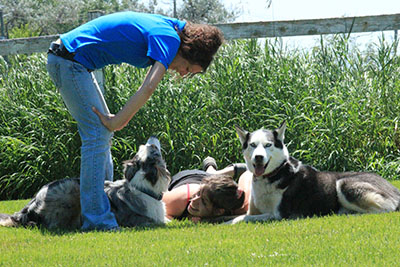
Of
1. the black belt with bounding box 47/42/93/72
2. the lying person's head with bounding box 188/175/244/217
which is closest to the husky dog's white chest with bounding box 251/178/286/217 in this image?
the lying person's head with bounding box 188/175/244/217

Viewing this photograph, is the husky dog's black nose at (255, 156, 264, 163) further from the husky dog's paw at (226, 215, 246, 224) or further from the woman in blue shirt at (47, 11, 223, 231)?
the woman in blue shirt at (47, 11, 223, 231)

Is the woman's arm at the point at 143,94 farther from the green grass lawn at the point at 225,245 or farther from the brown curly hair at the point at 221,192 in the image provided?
the brown curly hair at the point at 221,192

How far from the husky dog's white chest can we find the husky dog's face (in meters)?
0.13

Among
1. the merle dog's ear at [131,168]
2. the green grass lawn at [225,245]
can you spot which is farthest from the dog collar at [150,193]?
the green grass lawn at [225,245]

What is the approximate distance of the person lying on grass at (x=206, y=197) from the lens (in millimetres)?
5625

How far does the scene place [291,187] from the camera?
18.3 feet

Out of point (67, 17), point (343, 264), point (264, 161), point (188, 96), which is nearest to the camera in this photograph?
point (343, 264)

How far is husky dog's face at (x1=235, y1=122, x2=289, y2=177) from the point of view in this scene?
542cm

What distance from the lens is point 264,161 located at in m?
5.39

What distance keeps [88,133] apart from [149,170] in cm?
72

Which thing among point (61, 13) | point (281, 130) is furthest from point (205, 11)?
point (281, 130)

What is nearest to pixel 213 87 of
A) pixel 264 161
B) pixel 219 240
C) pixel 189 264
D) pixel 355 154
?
pixel 355 154

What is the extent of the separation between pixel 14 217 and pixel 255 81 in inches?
177

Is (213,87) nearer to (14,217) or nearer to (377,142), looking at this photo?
(377,142)
